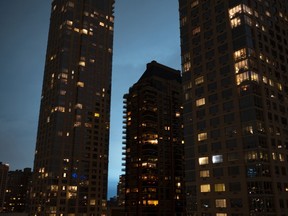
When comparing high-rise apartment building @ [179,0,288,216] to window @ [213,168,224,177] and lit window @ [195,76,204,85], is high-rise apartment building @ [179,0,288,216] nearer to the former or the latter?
window @ [213,168,224,177]

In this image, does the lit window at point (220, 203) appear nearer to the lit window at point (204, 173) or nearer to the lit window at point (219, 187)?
the lit window at point (219, 187)

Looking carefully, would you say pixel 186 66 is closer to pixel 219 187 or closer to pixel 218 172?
pixel 218 172

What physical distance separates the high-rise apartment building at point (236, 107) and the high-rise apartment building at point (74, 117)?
3149 inches

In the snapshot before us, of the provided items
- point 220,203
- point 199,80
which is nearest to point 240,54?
point 199,80

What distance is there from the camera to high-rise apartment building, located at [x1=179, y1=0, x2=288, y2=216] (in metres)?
80.6

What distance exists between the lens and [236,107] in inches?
3435

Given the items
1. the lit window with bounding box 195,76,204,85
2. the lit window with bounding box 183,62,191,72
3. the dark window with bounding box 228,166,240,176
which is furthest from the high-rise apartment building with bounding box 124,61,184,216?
the dark window with bounding box 228,166,240,176

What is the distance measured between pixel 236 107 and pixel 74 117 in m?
102

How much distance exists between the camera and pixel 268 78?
303 feet

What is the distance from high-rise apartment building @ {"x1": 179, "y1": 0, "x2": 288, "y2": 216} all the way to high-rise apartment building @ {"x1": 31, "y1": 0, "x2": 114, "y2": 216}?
80.0 meters

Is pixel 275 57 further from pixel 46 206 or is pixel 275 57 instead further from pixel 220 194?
pixel 46 206

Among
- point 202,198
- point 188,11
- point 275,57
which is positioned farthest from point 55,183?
point 275,57

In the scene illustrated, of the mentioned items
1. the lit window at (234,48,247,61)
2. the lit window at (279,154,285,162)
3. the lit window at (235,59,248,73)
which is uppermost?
the lit window at (234,48,247,61)

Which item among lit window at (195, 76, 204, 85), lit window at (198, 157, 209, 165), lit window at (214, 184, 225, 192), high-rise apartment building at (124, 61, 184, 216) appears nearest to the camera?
lit window at (214, 184, 225, 192)
